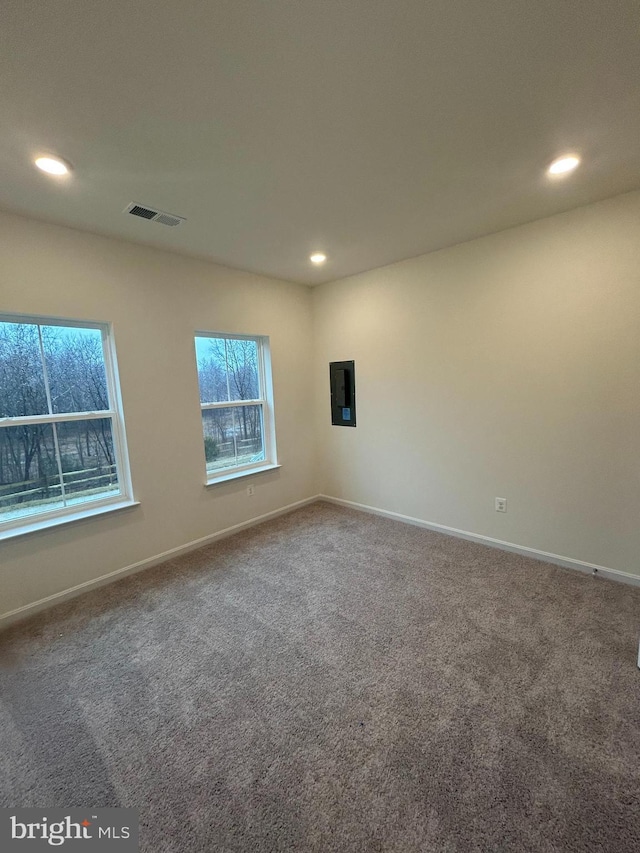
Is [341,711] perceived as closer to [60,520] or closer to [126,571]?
[126,571]

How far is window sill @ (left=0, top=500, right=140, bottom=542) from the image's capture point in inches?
86.7

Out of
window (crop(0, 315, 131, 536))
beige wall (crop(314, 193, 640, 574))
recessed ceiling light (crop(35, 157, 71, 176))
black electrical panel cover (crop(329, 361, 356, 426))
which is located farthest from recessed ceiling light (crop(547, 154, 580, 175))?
window (crop(0, 315, 131, 536))

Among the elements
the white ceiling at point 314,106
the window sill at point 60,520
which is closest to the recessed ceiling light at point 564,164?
the white ceiling at point 314,106

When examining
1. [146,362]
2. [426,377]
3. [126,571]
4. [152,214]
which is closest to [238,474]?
[126,571]

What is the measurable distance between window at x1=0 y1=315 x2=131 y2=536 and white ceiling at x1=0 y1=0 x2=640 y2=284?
781 millimetres

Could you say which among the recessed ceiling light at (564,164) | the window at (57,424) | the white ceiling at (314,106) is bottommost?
the window at (57,424)

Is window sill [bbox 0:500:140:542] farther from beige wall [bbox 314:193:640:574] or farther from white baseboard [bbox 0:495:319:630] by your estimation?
beige wall [bbox 314:193:640:574]

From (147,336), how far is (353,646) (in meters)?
2.63

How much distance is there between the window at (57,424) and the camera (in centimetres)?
223

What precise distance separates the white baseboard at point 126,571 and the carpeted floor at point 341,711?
0.32 ft

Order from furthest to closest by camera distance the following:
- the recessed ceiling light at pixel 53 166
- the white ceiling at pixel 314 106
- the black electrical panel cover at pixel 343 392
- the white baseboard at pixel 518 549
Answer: the black electrical panel cover at pixel 343 392, the white baseboard at pixel 518 549, the recessed ceiling light at pixel 53 166, the white ceiling at pixel 314 106

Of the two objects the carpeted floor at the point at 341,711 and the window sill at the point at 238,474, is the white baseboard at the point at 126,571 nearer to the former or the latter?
the carpeted floor at the point at 341,711

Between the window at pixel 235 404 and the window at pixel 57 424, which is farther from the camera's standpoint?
the window at pixel 235 404

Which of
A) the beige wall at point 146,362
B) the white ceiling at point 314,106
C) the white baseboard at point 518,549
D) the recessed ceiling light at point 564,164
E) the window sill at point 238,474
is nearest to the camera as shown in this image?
the white ceiling at point 314,106
